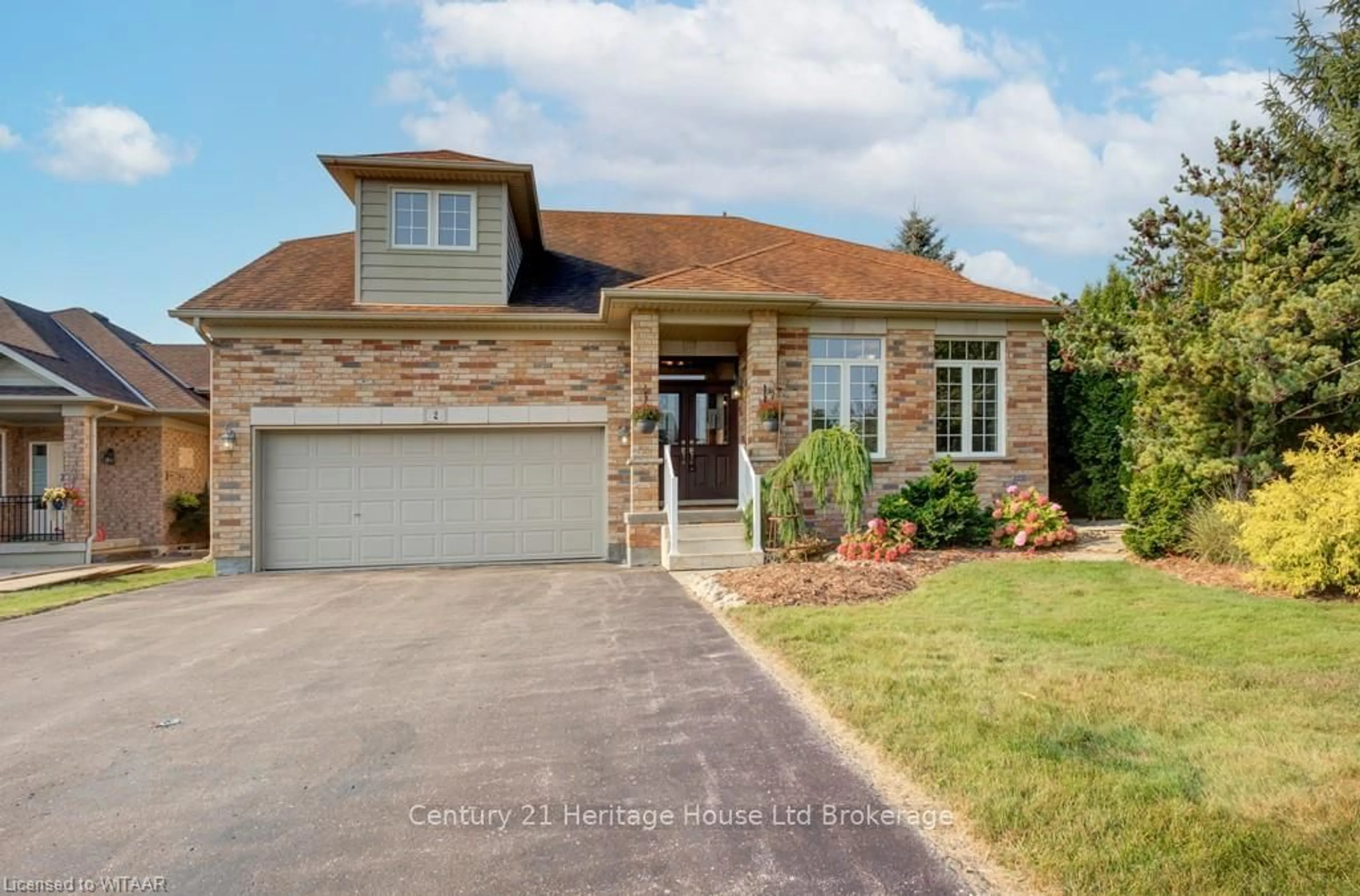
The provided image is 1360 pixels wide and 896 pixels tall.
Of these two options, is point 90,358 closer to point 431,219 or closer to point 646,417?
point 431,219

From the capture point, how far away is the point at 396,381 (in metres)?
10.8

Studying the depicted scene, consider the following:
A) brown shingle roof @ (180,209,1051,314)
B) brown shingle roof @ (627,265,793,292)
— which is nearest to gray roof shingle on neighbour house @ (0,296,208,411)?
brown shingle roof @ (180,209,1051,314)

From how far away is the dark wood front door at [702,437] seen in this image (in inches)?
465

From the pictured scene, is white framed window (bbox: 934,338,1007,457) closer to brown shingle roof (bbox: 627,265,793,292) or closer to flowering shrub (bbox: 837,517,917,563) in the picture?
flowering shrub (bbox: 837,517,917,563)

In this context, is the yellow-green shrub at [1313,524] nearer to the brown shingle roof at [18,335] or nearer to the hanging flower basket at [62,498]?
the hanging flower basket at [62,498]

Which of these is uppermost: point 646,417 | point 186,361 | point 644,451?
point 186,361

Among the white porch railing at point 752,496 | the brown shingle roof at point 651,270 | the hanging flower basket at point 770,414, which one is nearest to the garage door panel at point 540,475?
the brown shingle roof at point 651,270

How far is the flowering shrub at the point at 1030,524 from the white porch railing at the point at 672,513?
14.1 ft

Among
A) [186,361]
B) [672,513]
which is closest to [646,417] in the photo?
[672,513]

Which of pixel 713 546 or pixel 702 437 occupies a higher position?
pixel 702 437

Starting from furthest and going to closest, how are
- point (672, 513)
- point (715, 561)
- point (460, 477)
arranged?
point (460, 477), point (672, 513), point (715, 561)

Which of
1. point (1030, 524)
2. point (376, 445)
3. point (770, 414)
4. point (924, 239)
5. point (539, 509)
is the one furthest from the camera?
point (924, 239)

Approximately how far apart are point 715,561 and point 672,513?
2.88 feet

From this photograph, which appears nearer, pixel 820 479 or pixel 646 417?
pixel 820 479
